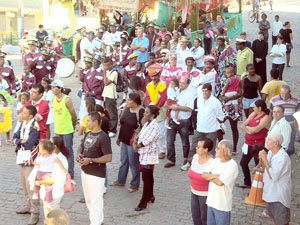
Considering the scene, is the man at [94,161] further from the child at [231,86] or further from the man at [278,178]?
the child at [231,86]

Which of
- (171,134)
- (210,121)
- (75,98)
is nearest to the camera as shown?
(210,121)

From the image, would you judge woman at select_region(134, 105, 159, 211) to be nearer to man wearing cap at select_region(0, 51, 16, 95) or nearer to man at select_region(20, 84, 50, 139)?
man at select_region(20, 84, 50, 139)

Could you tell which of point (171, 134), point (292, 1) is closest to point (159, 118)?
point (171, 134)

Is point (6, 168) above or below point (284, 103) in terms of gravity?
below

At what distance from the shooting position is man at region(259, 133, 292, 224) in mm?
6230

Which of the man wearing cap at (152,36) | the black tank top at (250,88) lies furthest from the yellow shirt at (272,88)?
the man wearing cap at (152,36)

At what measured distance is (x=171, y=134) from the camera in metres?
9.10

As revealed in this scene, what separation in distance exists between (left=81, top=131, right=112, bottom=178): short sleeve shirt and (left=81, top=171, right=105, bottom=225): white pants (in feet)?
0.27

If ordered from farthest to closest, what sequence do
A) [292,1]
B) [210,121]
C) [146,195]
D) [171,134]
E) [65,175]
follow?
[292,1]
[171,134]
[210,121]
[146,195]
[65,175]

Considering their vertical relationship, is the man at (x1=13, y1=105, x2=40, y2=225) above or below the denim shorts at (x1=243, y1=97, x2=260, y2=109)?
below

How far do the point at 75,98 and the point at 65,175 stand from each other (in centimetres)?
878

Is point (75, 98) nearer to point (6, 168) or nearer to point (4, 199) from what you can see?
point (6, 168)

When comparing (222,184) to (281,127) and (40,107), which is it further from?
(40,107)

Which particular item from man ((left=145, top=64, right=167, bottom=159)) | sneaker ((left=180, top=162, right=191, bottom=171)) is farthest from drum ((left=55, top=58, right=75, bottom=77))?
sneaker ((left=180, top=162, right=191, bottom=171))
